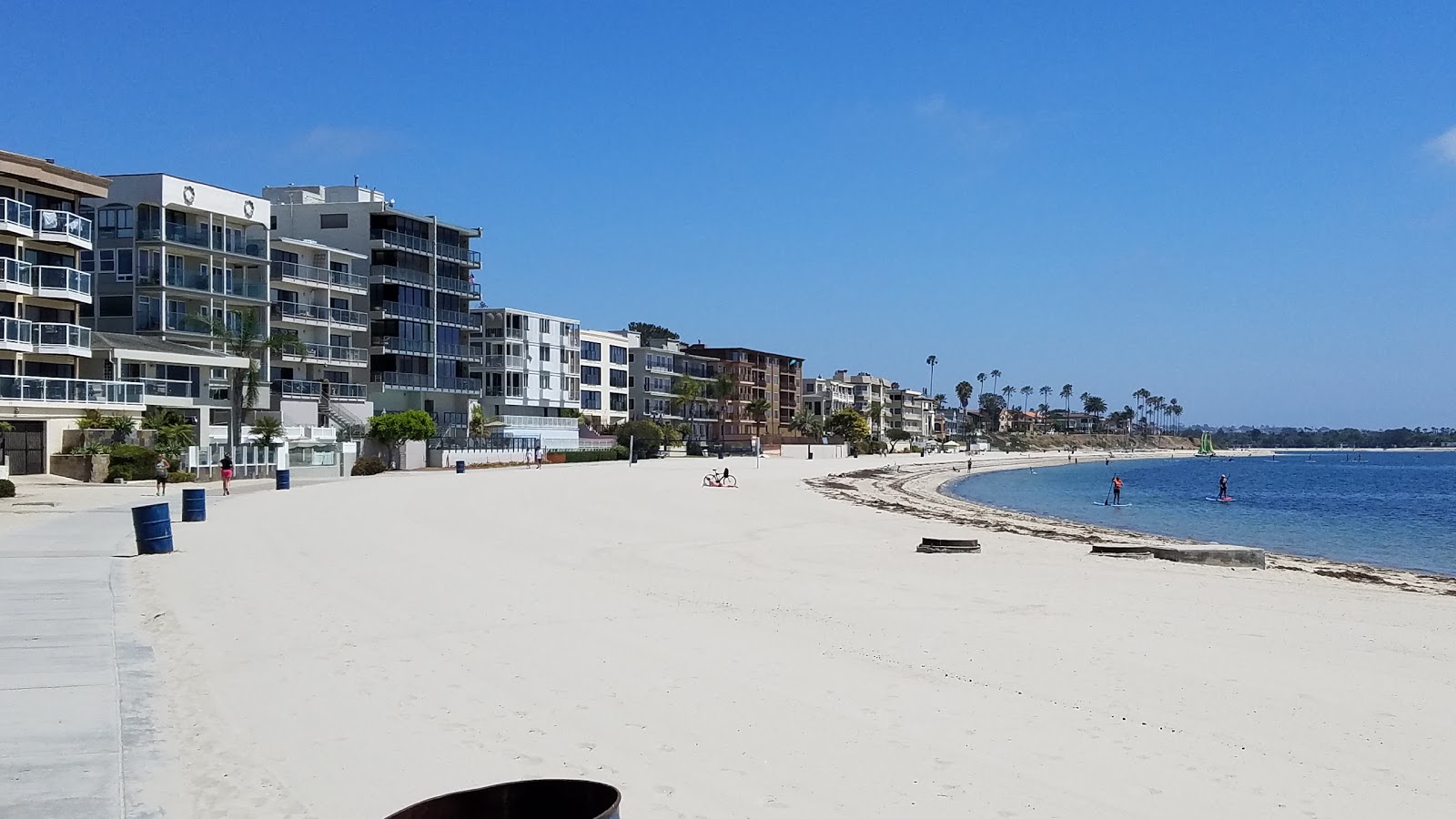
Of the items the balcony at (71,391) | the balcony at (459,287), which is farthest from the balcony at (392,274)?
the balcony at (71,391)

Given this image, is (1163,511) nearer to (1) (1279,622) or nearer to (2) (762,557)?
(2) (762,557)

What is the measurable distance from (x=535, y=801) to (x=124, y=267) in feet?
217

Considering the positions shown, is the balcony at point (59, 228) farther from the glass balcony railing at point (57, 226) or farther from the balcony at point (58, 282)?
the balcony at point (58, 282)

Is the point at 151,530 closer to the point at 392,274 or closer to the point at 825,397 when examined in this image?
the point at 392,274

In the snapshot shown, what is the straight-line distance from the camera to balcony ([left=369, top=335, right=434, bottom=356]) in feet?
264

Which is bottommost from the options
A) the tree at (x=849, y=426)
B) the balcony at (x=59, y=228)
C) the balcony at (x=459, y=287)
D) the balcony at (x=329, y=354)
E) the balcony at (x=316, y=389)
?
the tree at (x=849, y=426)

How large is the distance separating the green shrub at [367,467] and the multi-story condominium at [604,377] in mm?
42253

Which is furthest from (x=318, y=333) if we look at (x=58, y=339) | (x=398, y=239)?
(x=58, y=339)

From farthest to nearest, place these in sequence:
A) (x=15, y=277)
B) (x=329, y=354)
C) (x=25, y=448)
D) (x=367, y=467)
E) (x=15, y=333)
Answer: (x=329, y=354), (x=367, y=467), (x=15, y=277), (x=15, y=333), (x=25, y=448)

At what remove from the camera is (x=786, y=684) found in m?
10.7

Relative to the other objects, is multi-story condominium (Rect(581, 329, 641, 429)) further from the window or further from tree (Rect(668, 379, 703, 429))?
the window

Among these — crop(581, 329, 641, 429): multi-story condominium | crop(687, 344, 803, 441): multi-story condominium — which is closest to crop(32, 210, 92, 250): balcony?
crop(581, 329, 641, 429): multi-story condominium

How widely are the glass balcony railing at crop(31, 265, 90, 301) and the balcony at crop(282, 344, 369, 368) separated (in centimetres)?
1733

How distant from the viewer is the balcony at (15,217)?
153ft
